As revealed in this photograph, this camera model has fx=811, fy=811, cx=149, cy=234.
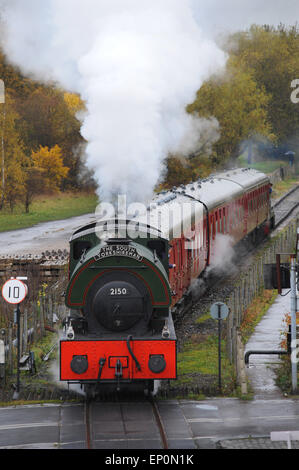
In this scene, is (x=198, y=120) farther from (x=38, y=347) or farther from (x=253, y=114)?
(x=38, y=347)

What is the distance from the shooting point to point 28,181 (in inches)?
2026

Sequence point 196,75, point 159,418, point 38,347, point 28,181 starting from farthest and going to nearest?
point 28,181 < point 196,75 < point 38,347 < point 159,418

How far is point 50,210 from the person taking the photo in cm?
5275

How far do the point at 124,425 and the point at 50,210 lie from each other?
1574 inches

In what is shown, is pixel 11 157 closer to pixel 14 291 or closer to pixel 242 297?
pixel 242 297

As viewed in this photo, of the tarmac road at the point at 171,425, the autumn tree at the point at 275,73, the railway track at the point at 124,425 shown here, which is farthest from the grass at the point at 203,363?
the autumn tree at the point at 275,73

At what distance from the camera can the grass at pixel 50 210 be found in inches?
1901

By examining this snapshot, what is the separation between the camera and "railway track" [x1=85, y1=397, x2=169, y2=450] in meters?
12.6

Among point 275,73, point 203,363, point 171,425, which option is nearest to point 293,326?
point 203,363

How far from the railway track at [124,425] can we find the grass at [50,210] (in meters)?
31.6

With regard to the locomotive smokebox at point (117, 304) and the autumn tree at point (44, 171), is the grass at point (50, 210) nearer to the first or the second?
the autumn tree at point (44, 171)

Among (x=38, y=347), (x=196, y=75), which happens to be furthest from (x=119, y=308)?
(x=196, y=75)

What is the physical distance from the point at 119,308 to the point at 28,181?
125 ft

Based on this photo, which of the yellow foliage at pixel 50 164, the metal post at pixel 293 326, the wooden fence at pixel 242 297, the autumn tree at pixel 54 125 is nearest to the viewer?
the metal post at pixel 293 326
